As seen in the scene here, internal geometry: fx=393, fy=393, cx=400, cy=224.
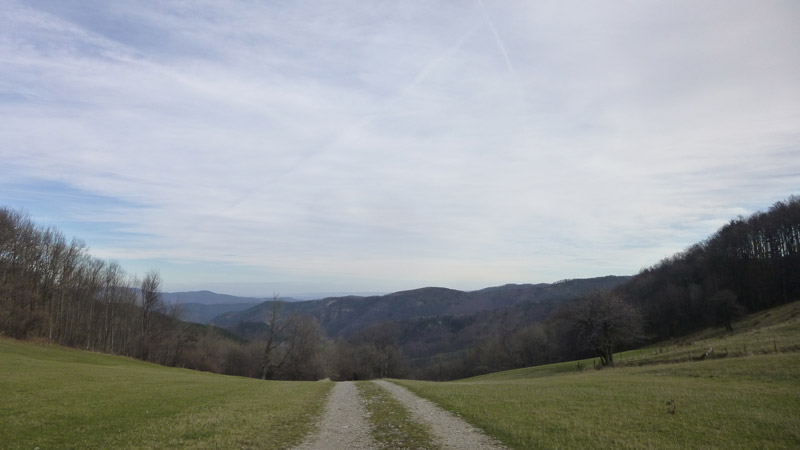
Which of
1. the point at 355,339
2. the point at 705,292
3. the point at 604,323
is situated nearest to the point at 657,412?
the point at 604,323

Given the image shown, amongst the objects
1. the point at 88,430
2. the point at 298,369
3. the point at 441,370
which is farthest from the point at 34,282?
the point at 441,370

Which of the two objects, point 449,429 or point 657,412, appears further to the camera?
point 657,412

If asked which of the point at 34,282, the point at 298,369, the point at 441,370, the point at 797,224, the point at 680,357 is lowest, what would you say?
the point at 441,370

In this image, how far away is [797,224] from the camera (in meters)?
100

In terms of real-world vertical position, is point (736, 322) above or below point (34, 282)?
below

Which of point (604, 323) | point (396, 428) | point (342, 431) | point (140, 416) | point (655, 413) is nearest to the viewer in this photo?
point (342, 431)

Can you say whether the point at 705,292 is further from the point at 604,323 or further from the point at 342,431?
the point at 342,431

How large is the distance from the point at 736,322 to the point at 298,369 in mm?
89203

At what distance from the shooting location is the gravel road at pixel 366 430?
11.3 m

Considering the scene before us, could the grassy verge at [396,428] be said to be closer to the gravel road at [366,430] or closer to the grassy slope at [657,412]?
the gravel road at [366,430]

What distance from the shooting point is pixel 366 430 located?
43.9ft

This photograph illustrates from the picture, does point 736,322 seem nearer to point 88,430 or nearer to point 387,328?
point 387,328

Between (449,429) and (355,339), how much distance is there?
4828 inches

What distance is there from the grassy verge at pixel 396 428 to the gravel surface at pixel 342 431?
35 centimetres
